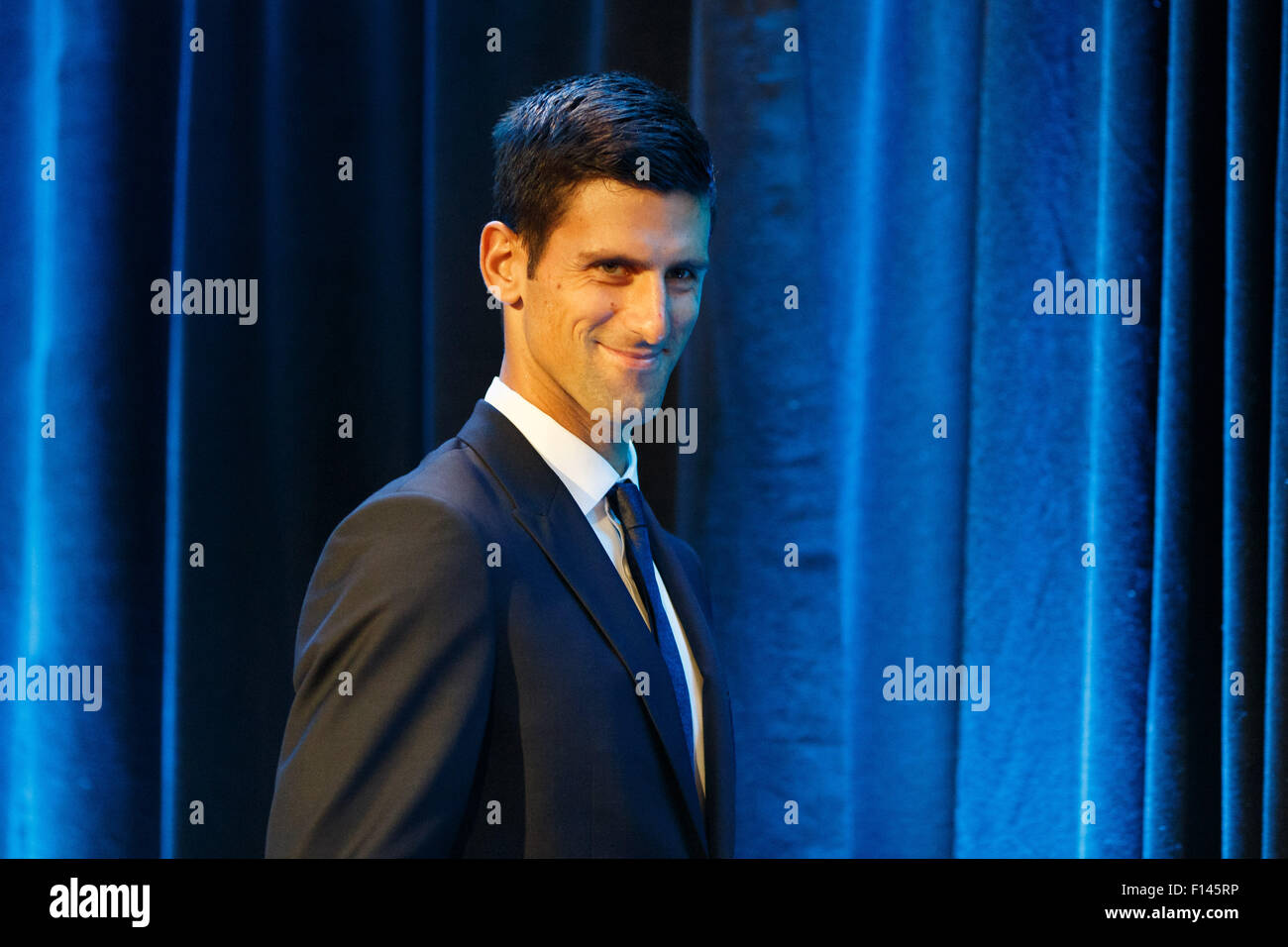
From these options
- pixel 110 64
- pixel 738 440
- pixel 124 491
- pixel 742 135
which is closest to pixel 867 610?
pixel 738 440

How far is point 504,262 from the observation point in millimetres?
1053

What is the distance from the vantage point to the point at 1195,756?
1.64 m

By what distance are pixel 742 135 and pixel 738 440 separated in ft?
1.47

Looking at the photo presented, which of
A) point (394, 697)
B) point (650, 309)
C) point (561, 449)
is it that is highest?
point (650, 309)

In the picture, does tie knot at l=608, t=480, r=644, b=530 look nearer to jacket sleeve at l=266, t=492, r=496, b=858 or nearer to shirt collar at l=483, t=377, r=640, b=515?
shirt collar at l=483, t=377, r=640, b=515

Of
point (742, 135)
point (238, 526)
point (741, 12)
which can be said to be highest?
point (741, 12)

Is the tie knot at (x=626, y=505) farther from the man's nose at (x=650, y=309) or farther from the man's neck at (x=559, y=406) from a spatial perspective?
the man's nose at (x=650, y=309)

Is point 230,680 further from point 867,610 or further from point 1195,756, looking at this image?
point 1195,756

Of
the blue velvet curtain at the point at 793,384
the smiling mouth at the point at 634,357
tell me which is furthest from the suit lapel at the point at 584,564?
the blue velvet curtain at the point at 793,384

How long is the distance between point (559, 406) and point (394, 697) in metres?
0.34

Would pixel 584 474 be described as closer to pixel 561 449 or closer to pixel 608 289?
pixel 561 449

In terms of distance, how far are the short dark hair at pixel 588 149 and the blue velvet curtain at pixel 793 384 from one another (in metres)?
0.53

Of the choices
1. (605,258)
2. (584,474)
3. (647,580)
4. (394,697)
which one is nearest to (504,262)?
(605,258)

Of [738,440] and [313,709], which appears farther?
[738,440]
